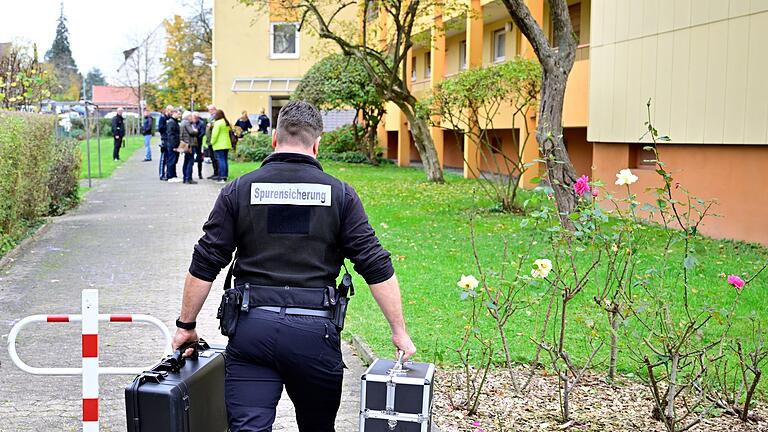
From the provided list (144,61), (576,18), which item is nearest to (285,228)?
(576,18)

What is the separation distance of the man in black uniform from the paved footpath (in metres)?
1.95

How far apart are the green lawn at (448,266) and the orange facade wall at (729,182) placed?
43 centimetres

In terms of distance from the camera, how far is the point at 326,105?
34281 millimetres

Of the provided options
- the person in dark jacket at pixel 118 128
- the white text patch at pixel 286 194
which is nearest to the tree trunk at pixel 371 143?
the person in dark jacket at pixel 118 128

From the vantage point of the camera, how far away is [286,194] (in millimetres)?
4184

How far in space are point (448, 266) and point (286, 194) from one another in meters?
7.65

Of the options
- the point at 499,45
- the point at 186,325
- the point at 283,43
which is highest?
the point at 283,43

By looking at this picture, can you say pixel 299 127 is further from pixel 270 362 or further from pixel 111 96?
pixel 111 96

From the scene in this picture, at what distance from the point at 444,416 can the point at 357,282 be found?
5.22 m

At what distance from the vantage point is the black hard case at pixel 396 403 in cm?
423

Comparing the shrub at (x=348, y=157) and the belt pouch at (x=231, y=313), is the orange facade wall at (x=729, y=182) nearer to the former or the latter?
the belt pouch at (x=231, y=313)

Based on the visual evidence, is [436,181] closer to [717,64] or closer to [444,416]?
[717,64]

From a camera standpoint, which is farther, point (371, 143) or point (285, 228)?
point (371, 143)

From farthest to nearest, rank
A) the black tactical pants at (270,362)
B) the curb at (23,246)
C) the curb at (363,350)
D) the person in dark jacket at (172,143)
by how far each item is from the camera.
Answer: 1. the person in dark jacket at (172,143)
2. the curb at (23,246)
3. the curb at (363,350)
4. the black tactical pants at (270,362)
